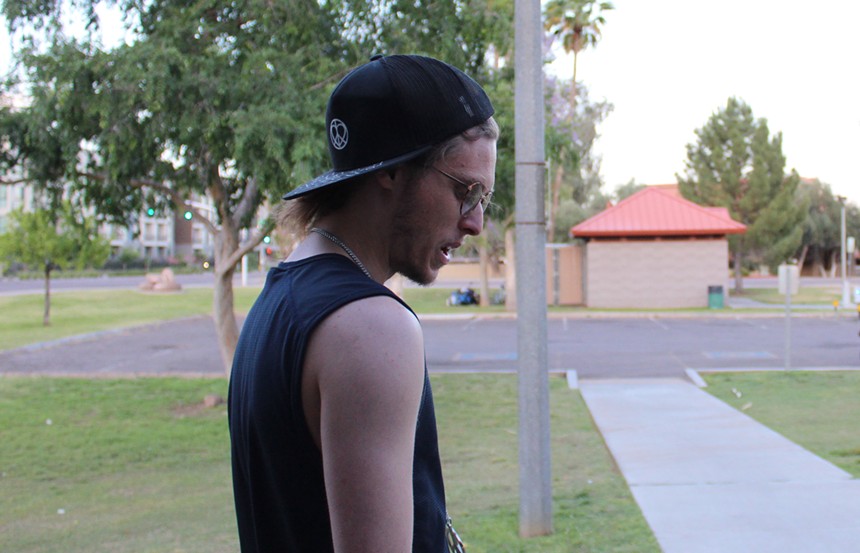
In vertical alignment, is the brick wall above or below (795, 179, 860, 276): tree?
below

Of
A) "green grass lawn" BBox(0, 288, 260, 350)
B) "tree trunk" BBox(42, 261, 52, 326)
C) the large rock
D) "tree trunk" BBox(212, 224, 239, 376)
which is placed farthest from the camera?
the large rock

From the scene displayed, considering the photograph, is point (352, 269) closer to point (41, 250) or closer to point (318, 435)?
point (318, 435)

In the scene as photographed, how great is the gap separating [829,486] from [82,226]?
8941 mm

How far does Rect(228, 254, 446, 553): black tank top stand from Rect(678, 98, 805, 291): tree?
38.2 meters

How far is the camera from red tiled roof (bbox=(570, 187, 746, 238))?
Result: 29.9m

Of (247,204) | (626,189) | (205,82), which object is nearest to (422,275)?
(205,82)

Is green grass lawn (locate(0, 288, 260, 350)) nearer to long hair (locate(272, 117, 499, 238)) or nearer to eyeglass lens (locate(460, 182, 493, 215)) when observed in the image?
long hair (locate(272, 117, 499, 238))

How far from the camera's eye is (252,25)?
10375 mm

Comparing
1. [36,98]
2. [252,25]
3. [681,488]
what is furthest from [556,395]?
[36,98]

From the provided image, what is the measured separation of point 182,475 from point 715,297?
24173mm

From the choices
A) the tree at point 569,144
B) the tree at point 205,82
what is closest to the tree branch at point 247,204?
the tree at point 205,82

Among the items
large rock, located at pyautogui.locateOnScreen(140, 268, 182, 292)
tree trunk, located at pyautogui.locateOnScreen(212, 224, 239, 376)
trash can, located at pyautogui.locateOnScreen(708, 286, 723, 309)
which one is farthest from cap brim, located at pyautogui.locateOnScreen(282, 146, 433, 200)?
large rock, located at pyautogui.locateOnScreen(140, 268, 182, 292)

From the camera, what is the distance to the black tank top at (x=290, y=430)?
1.28 meters

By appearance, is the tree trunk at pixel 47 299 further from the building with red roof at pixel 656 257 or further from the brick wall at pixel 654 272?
the brick wall at pixel 654 272
